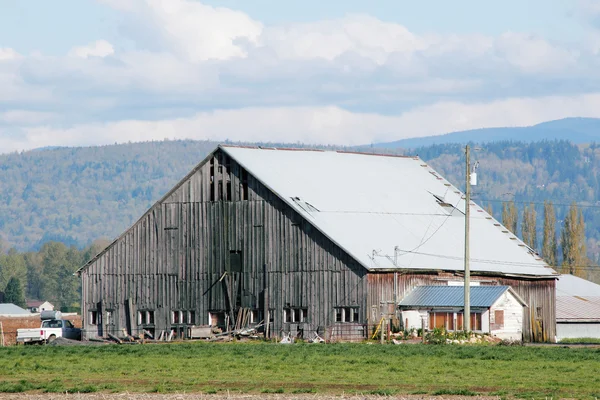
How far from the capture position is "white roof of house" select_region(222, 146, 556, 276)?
6881cm

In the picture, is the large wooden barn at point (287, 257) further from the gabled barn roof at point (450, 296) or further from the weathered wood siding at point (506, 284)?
the gabled barn roof at point (450, 296)

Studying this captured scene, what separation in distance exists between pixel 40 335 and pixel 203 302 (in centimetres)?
903

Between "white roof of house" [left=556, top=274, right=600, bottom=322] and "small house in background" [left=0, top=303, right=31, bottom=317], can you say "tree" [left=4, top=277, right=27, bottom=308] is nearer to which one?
"small house in background" [left=0, top=303, right=31, bottom=317]

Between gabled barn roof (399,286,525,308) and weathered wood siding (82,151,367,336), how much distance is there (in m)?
2.89

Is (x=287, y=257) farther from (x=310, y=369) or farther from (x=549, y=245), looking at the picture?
(x=549, y=245)

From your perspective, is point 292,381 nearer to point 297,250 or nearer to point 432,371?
point 432,371

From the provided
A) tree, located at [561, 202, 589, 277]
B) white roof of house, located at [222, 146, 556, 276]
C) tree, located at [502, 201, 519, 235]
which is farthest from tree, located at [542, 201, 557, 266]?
white roof of house, located at [222, 146, 556, 276]

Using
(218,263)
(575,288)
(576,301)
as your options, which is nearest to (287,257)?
(218,263)

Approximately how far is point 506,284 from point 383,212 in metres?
7.95

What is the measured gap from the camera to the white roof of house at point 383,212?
226ft

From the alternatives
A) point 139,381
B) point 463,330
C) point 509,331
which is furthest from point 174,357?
point 509,331

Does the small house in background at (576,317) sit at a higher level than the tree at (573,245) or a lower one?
lower

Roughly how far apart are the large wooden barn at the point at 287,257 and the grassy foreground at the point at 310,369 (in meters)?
9.97

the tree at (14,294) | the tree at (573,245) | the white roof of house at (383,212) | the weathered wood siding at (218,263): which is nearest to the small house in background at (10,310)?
the tree at (14,294)
